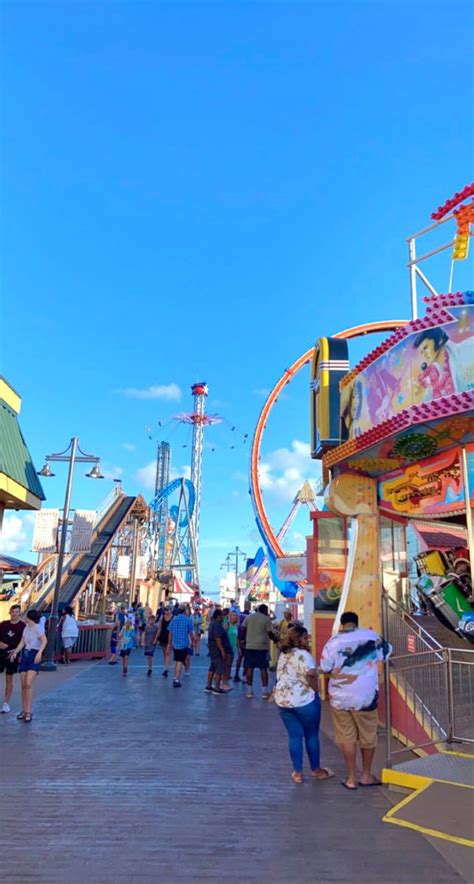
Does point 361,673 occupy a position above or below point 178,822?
above

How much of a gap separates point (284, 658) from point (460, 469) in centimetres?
443

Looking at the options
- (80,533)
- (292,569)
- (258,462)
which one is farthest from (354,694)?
(258,462)

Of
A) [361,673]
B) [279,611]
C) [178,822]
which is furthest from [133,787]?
[279,611]

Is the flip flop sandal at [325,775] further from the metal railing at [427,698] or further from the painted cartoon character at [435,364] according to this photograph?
the painted cartoon character at [435,364]

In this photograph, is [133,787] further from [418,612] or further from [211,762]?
[418,612]

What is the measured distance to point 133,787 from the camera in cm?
522

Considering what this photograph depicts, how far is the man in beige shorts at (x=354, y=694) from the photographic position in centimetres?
539

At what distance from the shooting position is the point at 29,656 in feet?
26.6

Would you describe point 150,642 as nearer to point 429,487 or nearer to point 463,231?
point 429,487

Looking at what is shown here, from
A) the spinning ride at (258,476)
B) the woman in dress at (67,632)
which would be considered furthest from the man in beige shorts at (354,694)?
the spinning ride at (258,476)

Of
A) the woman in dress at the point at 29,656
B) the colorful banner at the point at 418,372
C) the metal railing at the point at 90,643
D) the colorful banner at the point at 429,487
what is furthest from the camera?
the metal railing at the point at 90,643

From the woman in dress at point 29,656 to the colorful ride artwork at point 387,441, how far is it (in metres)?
4.17

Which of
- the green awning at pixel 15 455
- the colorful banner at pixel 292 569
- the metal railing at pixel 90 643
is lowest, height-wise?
the metal railing at pixel 90 643

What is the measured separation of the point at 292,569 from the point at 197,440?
41634 millimetres
